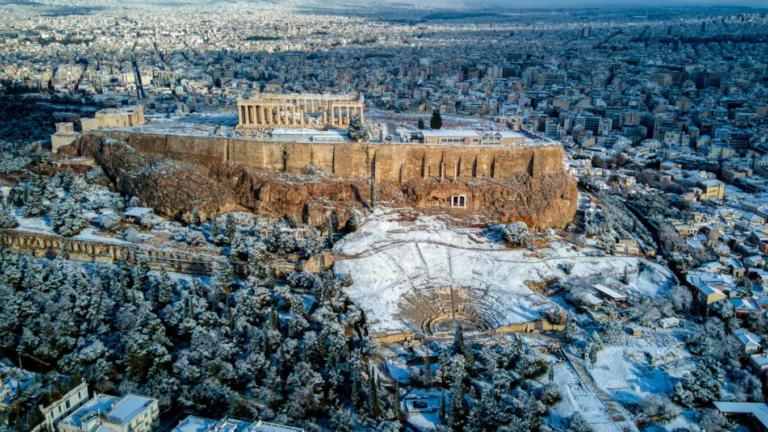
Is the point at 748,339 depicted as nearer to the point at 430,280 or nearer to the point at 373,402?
the point at 430,280

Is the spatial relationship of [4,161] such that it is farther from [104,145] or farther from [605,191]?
[605,191]

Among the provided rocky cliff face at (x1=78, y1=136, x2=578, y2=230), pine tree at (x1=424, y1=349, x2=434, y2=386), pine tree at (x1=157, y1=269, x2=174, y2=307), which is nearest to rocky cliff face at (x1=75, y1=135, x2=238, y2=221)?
rocky cliff face at (x1=78, y1=136, x2=578, y2=230)

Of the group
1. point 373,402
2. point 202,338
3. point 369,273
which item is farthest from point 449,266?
point 202,338

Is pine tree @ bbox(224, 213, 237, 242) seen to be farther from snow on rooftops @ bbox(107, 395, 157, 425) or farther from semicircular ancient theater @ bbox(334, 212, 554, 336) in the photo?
snow on rooftops @ bbox(107, 395, 157, 425)

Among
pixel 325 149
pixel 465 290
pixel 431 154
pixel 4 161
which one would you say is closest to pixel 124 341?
pixel 465 290

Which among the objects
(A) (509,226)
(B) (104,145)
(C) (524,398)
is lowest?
(C) (524,398)

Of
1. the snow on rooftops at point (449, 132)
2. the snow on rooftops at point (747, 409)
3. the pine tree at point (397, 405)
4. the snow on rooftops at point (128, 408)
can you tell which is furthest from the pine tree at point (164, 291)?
the snow on rooftops at point (747, 409)
